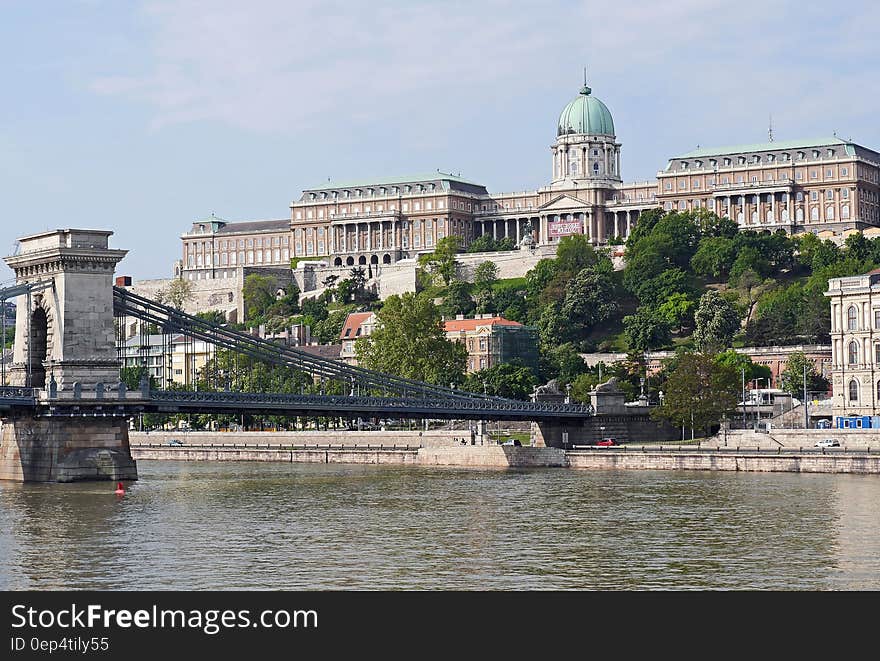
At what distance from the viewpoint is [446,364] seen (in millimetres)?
107250

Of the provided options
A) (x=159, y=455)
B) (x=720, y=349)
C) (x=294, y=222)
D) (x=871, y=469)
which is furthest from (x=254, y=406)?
(x=294, y=222)

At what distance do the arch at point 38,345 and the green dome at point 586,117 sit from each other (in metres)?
114

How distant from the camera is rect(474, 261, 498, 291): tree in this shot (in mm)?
151125

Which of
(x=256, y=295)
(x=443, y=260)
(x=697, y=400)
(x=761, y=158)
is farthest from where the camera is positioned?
(x=256, y=295)

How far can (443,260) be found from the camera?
155 metres

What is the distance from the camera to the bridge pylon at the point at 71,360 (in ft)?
201

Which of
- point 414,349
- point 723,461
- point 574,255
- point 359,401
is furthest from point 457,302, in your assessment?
point 723,461

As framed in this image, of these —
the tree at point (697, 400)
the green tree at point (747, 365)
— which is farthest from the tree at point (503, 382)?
the tree at point (697, 400)

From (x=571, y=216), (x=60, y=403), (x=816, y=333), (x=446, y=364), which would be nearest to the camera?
(x=60, y=403)

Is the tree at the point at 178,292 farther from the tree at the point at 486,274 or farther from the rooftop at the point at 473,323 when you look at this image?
the rooftop at the point at 473,323

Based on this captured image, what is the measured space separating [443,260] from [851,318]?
6871 cm

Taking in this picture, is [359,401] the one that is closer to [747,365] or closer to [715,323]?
[747,365]
